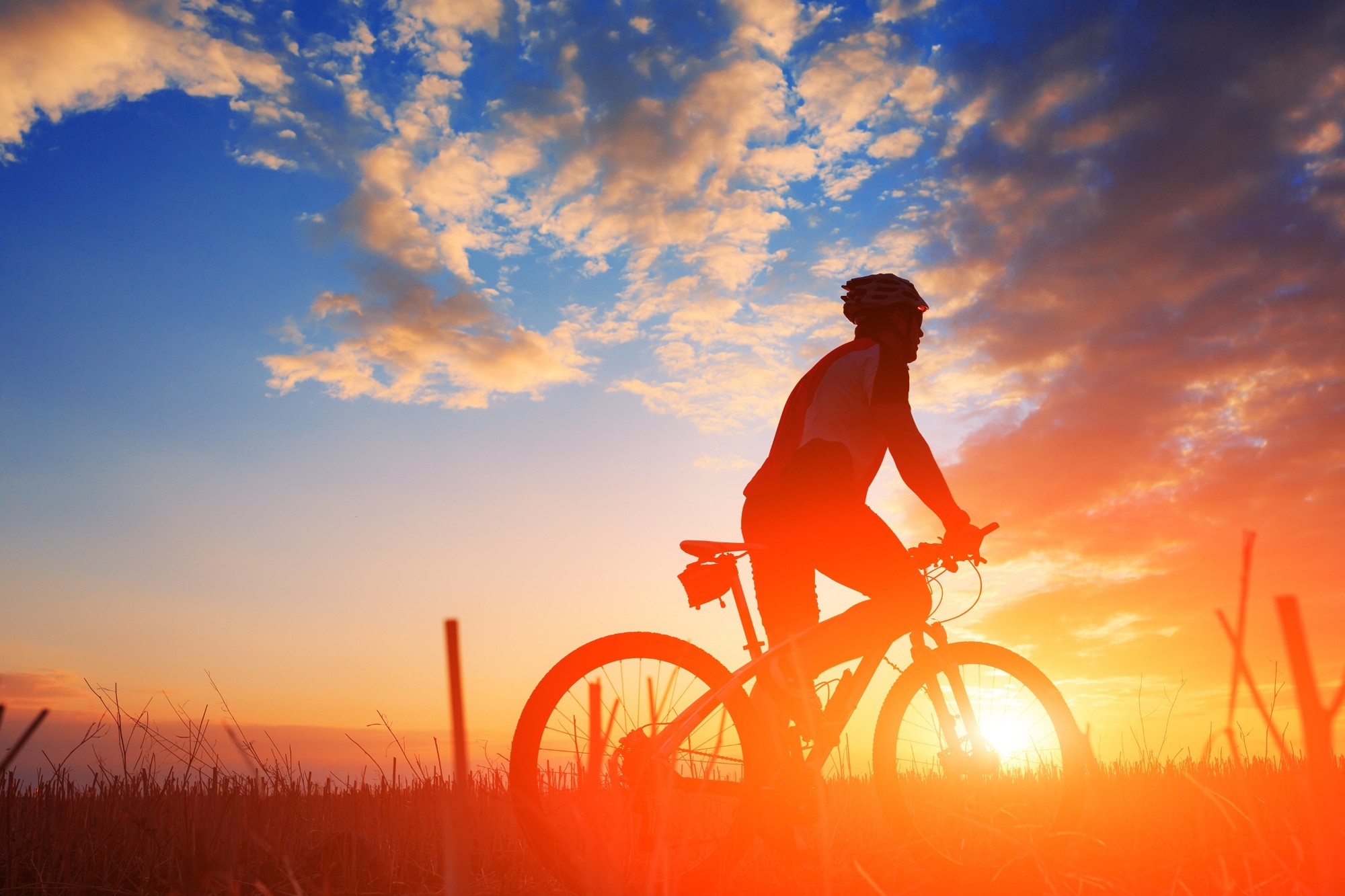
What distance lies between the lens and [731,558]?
3.86 meters

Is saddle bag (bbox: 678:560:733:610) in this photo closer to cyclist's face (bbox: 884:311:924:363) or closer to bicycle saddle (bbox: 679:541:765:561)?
bicycle saddle (bbox: 679:541:765:561)

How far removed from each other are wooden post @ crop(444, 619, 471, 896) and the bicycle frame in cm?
245

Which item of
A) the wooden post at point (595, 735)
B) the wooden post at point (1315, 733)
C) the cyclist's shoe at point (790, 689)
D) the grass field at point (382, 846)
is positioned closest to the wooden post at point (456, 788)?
the wooden post at point (595, 735)

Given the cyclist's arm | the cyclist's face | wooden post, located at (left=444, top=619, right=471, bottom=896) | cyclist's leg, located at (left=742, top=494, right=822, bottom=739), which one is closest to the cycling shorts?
cyclist's leg, located at (left=742, top=494, right=822, bottom=739)

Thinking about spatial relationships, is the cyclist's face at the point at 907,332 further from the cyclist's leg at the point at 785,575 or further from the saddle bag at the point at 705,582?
the saddle bag at the point at 705,582

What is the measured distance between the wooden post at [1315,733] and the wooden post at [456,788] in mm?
535

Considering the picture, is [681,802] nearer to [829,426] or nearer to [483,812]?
[483,812]

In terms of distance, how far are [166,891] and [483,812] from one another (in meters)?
1.91

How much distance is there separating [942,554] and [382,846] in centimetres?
339

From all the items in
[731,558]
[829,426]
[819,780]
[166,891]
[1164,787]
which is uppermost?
[829,426]

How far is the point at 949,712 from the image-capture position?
4.46m

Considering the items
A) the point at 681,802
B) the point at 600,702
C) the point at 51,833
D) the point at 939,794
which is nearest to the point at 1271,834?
the point at 939,794

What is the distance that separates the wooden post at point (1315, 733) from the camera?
1.81 ft

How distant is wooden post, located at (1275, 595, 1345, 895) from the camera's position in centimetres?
55
